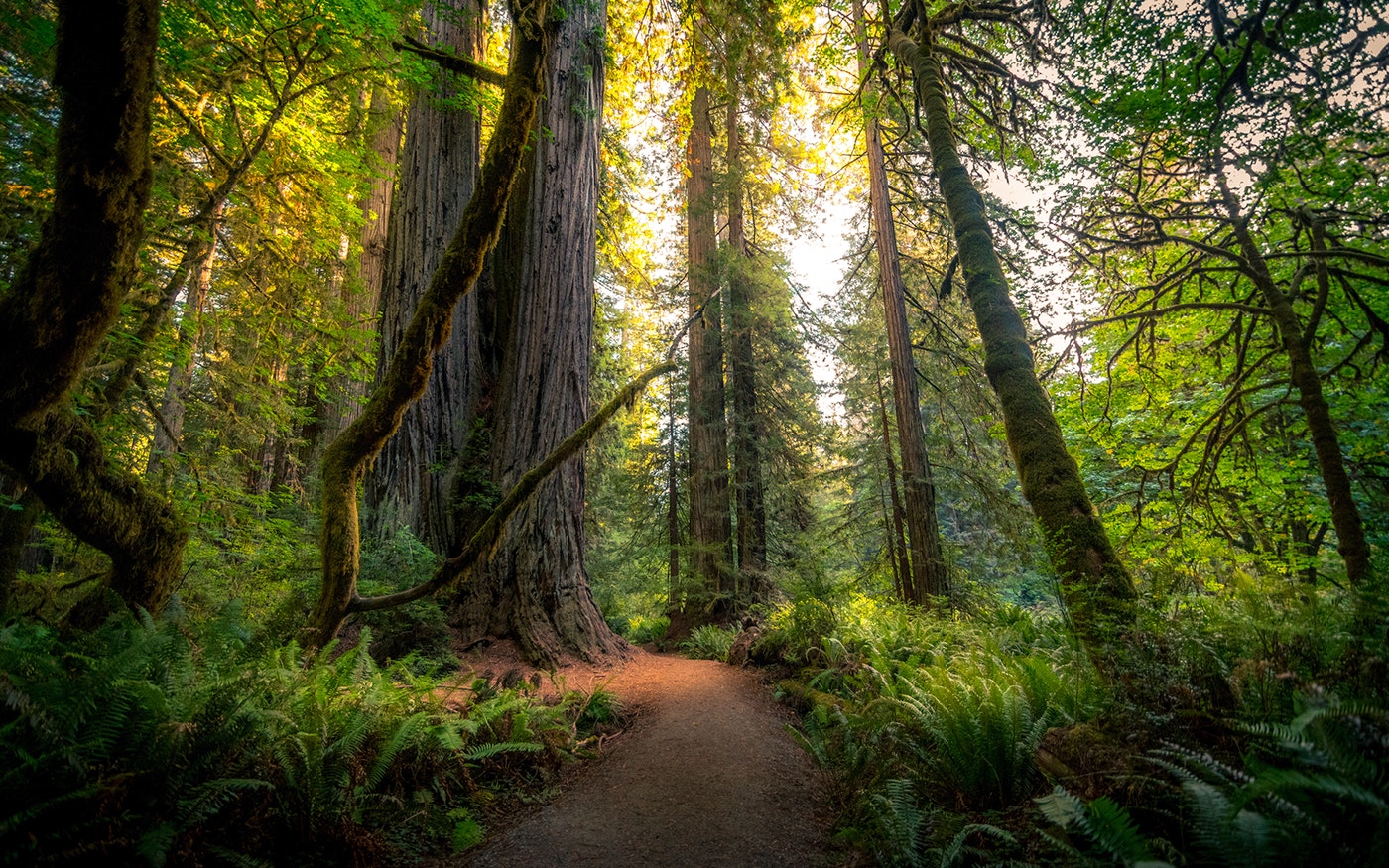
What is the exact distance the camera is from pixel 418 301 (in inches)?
250

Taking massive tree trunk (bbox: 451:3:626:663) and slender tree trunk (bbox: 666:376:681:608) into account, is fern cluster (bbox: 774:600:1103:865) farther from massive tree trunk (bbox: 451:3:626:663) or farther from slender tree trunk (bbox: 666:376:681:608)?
slender tree trunk (bbox: 666:376:681:608)

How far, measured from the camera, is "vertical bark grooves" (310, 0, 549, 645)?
2877 millimetres

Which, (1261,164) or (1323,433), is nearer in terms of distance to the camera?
(1323,433)

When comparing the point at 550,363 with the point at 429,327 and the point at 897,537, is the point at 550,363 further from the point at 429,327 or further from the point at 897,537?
the point at 897,537

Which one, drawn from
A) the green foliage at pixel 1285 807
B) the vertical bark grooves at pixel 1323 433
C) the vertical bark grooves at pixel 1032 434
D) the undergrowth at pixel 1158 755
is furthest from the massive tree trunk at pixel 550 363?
the vertical bark grooves at pixel 1323 433

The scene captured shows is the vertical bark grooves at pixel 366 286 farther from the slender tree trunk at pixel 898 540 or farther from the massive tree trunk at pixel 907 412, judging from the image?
the slender tree trunk at pixel 898 540

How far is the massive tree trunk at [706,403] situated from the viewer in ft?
33.7

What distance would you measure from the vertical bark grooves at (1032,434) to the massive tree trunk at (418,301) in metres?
5.27

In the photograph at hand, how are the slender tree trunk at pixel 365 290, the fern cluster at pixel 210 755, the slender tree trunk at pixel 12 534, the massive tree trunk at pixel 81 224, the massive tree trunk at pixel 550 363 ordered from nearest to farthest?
the fern cluster at pixel 210 755 → the massive tree trunk at pixel 81 224 → the slender tree trunk at pixel 12 534 → the massive tree trunk at pixel 550 363 → the slender tree trunk at pixel 365 290

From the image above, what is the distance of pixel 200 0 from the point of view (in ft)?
14.6

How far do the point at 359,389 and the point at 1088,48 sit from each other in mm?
11565

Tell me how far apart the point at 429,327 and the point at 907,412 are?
786 cm

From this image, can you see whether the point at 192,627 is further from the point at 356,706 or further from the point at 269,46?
the point at 269,46

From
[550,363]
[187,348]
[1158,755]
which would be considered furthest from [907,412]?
[187,348]
